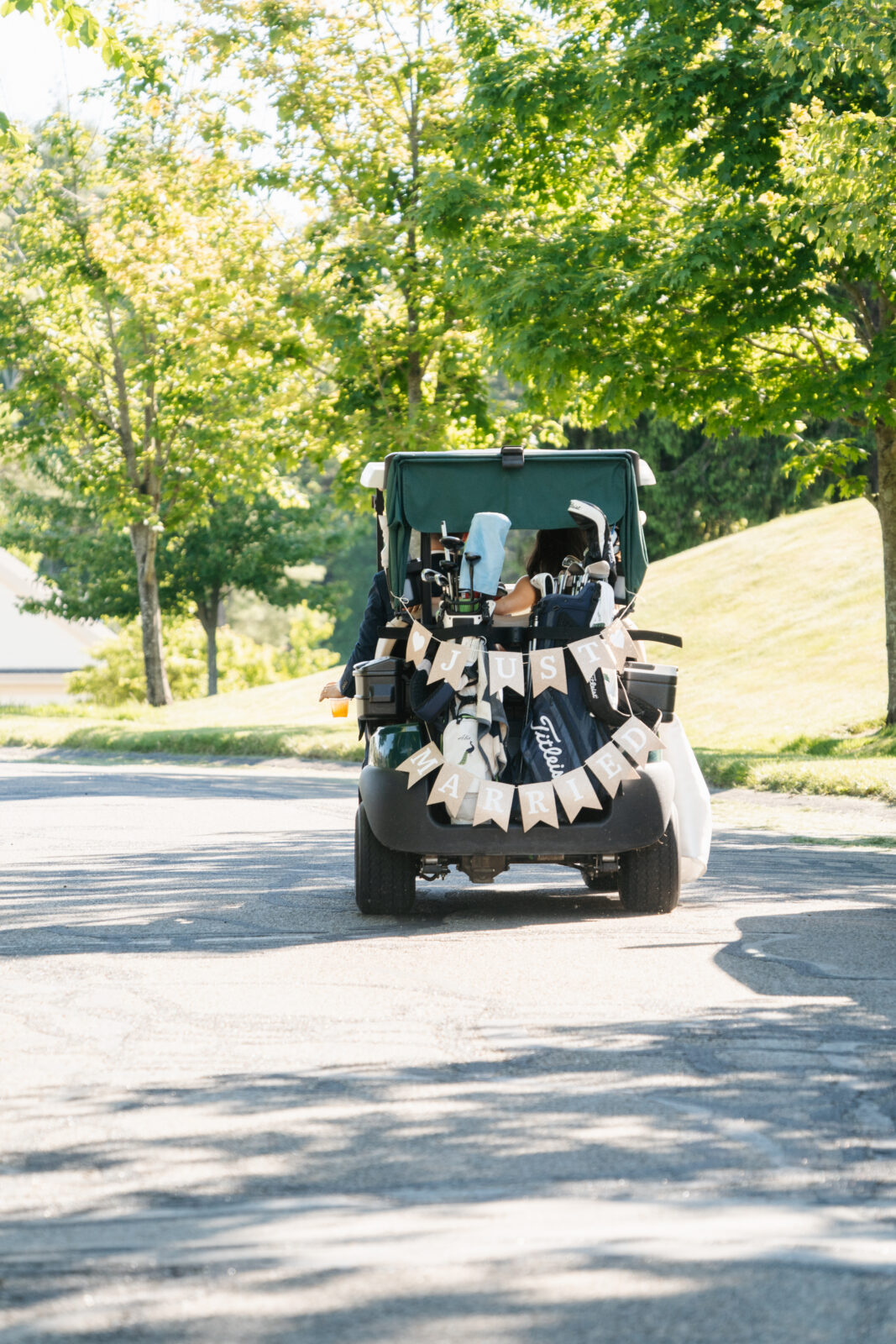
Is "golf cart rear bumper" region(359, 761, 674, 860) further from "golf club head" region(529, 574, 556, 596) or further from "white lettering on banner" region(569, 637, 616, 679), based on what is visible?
"golf club head" region(529, 574, 556, 596)

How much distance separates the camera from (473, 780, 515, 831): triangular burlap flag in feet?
26.2

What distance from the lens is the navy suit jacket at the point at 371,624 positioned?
29.1 feet

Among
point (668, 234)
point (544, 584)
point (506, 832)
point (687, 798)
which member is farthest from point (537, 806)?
point (668, 234)

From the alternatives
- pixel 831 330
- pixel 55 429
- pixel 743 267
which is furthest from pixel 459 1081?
pixel 55 429

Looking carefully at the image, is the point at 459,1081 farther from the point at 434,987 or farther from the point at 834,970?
the point at 834,970

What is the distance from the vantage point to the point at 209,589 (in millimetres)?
45031

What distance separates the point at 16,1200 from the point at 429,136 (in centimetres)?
2326

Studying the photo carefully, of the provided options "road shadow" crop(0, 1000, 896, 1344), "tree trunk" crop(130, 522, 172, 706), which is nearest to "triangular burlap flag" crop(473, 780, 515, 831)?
"road shadow" crop(0, 1000, 896, 1344)

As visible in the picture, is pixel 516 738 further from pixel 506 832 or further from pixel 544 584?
pixel 544 584

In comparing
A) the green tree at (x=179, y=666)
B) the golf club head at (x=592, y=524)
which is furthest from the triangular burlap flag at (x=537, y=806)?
the green tree at (x=179, y=666)

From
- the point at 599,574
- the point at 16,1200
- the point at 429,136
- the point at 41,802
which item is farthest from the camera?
the point at 429,136

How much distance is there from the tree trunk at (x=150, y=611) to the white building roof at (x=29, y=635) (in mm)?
21360

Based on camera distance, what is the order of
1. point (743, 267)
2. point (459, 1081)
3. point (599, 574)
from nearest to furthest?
1. point (459, 1081)
2. point (599, 574)
3. point (743, 267)

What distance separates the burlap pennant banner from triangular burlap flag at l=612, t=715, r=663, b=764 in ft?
2.38
